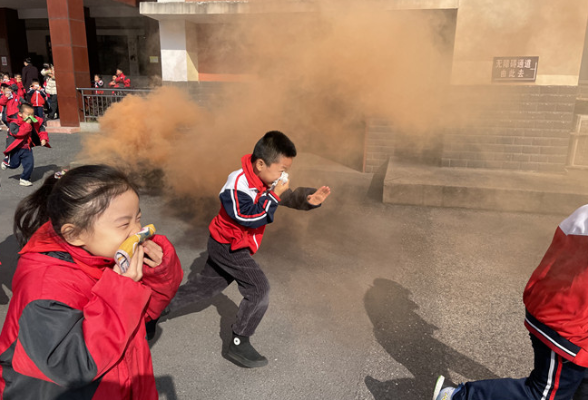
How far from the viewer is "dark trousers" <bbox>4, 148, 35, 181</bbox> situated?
6.80 meters

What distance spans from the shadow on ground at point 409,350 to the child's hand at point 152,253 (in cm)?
151

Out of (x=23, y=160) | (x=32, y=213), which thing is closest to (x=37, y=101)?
(x=23, y=160)

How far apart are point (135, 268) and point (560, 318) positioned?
154 centimetres

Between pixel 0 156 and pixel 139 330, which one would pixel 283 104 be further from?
pixel 139 330

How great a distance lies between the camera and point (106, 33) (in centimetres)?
1788

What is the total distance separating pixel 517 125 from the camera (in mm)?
6691

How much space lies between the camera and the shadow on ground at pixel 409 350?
95.8 inches

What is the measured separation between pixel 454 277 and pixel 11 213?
5.08 metres

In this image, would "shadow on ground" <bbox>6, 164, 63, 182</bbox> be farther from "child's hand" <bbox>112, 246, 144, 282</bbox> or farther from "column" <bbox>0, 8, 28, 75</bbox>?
"column" <bbox>0, 8, 28, 75</bbox>

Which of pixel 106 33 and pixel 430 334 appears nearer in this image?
pixel 430 334

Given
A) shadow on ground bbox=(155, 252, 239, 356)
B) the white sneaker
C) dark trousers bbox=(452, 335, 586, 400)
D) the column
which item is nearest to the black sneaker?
shadow on ground bbox=(155, 252, 239, 356)

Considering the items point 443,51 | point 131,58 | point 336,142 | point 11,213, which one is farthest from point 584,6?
point 131,58

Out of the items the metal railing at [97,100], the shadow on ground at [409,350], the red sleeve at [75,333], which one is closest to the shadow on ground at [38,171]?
the metal railing at [97,100]

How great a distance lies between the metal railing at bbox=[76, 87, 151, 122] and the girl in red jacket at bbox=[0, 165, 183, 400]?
36.9 ft
